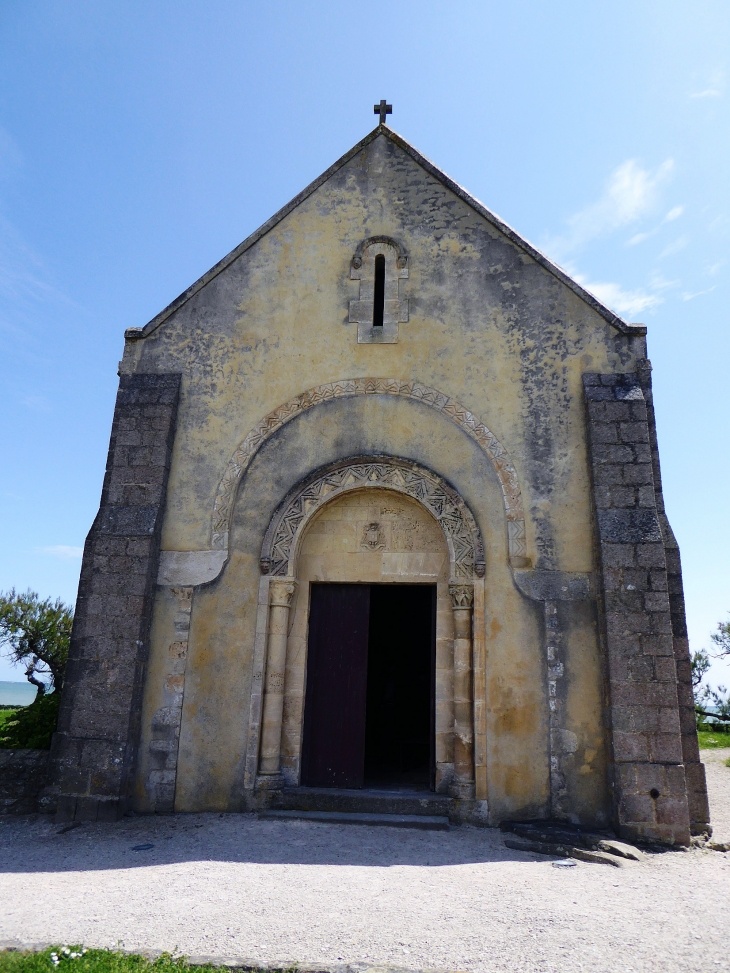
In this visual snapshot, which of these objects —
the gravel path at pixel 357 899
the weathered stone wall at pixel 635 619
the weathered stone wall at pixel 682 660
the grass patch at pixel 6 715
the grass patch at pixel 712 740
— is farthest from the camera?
the grass patch at pixel 712 740

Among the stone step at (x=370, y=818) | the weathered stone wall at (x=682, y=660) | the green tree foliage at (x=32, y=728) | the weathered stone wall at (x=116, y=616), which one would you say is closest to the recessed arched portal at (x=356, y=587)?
the stone step at (x=370, y=818)

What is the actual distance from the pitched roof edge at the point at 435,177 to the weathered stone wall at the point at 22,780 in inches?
213

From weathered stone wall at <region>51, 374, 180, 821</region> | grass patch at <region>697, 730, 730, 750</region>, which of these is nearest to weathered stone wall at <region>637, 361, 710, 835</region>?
weathered stone wall at <region>51, 374, 180, 821</region>

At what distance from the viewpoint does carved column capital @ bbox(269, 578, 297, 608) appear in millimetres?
7754

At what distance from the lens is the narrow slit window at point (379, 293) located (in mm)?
8789

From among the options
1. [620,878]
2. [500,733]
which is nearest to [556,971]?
[620,878]

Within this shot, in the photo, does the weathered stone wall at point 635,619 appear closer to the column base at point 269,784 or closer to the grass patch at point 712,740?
the column base at point 269,784

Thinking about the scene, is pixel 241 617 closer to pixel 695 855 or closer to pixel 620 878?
pixel 620 878

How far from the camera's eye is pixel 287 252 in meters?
9.05

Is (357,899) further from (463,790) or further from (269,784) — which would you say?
(269,784)

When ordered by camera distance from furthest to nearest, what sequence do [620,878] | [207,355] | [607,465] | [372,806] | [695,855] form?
[207,355], [607,465], [372,806], [695,855], [620,878]

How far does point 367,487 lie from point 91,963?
18.2 ft

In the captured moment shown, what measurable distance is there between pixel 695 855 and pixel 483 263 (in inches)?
282

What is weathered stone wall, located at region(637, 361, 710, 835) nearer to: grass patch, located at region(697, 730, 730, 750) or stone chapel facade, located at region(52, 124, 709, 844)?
stone chapel facade, located at region(52, 124, 709, 844)
